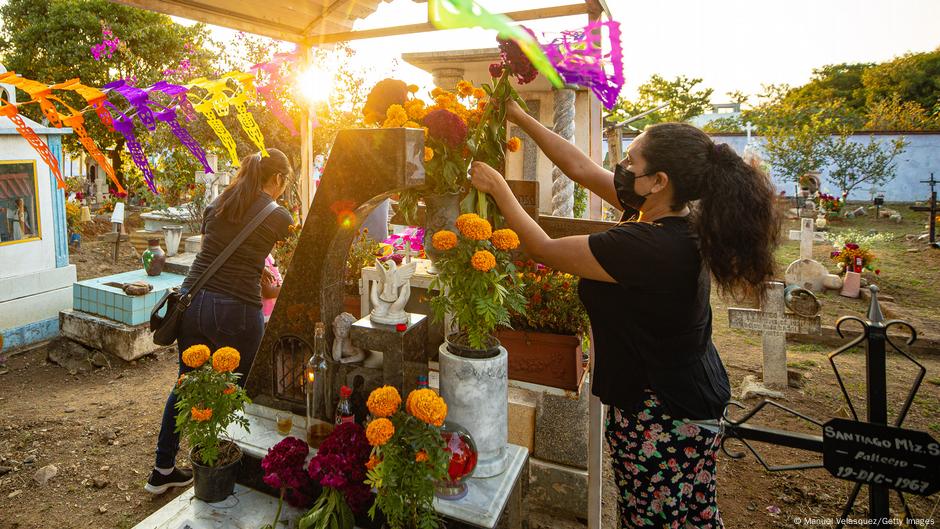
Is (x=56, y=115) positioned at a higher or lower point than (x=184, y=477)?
higher

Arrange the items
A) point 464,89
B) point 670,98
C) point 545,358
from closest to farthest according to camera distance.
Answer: point 464,89
point 545,358
point 670,98

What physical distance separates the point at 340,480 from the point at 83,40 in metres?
25.1

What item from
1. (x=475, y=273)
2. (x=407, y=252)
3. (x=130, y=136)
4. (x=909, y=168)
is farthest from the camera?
(x=909, y=168)

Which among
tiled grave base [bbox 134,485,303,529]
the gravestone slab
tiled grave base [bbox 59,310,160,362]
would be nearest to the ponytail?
the gravestone slab

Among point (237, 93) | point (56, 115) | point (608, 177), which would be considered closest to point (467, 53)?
point (237, 93)

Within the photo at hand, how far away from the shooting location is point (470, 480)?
2027 mm

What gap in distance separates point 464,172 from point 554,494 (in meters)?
2.33

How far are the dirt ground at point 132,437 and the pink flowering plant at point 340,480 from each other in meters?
2.42

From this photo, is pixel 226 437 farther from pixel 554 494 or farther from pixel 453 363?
pixel 554 494

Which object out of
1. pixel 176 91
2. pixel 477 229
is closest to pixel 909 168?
pixel 176 91

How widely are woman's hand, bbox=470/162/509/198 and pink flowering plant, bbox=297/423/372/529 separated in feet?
3.43

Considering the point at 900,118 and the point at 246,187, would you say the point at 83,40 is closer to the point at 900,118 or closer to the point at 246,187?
the point at 246,187

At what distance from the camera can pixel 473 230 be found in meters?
1.78

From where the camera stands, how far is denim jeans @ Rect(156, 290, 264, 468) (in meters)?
3.19
